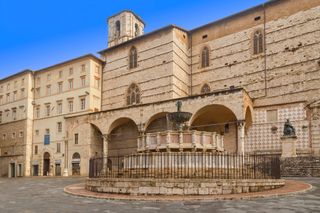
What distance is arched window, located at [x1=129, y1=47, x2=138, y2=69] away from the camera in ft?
122

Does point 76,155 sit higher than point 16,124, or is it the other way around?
point 16,124

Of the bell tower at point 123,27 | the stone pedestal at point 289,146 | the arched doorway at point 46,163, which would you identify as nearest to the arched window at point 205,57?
the stone pedestal at point 289,146

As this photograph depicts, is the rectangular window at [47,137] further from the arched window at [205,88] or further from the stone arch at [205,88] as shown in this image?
the arched window at [205,88]

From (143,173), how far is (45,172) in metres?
29.9

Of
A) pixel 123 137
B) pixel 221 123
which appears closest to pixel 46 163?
pixel 123 137

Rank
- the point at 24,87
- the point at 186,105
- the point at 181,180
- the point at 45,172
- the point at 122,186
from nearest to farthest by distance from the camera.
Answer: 1. the point at 181,180
2. the point at 122,186
3. the point at 186,105
4. the point at 45,172
5. the point at 24,87

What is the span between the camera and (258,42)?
30.8 metres

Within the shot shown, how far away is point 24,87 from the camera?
43688 mm

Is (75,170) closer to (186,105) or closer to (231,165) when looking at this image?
(186,105)

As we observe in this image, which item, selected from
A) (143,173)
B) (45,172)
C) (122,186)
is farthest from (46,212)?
(45,172)

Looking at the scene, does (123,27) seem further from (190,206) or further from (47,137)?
(190,206)

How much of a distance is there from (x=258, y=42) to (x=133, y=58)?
1335 cm

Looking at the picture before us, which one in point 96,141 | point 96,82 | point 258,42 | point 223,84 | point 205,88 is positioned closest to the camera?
point 258,42

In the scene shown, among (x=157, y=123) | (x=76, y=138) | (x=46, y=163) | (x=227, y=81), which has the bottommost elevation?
(x=46, y=163)
